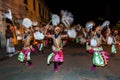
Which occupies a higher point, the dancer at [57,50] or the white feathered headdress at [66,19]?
the white feathered headdress at [66,19]

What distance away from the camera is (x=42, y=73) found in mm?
10914

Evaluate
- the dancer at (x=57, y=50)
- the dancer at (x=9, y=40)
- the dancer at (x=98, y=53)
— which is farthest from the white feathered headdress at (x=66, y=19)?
the dancer at (x=9, y=40)

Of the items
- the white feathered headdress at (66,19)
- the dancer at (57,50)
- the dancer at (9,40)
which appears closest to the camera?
the dancer at (57,50)

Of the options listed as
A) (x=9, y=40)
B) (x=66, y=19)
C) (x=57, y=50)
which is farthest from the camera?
(x=9, y=40)

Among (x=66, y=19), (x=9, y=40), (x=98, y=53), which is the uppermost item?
(x=66, y=19)

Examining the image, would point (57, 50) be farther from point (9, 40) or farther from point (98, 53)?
point (9, 40)

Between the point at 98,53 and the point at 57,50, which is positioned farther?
the point at 98,53

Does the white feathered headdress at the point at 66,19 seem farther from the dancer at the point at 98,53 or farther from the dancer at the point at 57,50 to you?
the dancer at the point at 98,53

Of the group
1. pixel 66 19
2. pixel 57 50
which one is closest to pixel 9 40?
pixel 66 19

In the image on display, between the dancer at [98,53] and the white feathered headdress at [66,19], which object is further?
the white feathered headdress at [66,19]

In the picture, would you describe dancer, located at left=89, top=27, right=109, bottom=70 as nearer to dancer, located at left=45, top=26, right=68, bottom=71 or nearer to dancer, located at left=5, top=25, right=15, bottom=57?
dancer, located at left=45, top=26, right=68, bottom=71

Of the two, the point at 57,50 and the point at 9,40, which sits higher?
the point at 9,40

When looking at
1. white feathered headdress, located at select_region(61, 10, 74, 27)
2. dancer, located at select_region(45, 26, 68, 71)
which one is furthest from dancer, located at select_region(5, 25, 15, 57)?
dancer, located at select_region(45, 26, 68, 71)

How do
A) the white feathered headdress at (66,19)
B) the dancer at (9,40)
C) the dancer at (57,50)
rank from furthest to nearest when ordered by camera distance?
the dancer at (9,40)
the white feathered headdress at (66,19)
the dancer at (57,50)
